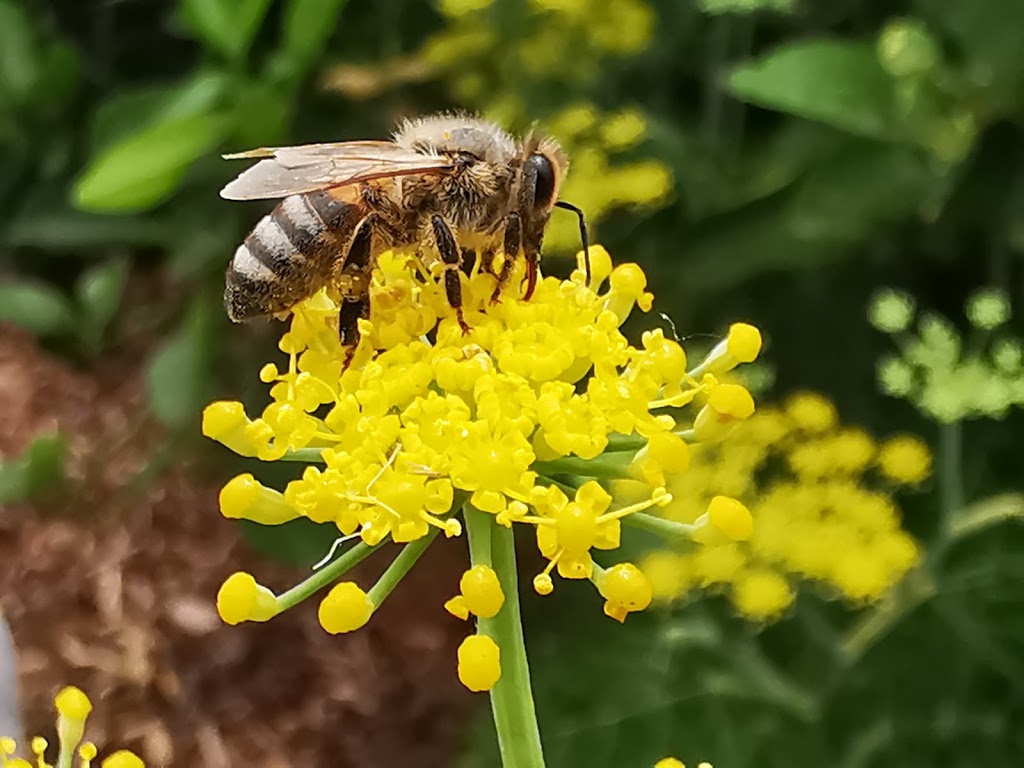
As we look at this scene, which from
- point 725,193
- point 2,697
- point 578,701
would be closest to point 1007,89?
point 725,193

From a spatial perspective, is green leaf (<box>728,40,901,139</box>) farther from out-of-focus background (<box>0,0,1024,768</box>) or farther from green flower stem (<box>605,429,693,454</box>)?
green flower stem (<box>605,429,693,454</box>)

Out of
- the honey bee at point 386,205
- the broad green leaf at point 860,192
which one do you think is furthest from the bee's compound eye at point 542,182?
the broad green leaf at point 860,192

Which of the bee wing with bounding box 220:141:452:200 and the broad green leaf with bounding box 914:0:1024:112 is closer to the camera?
the bee wing with bounding box 220:141:452:200

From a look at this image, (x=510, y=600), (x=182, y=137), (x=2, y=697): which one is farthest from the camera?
(x=182, y=137)

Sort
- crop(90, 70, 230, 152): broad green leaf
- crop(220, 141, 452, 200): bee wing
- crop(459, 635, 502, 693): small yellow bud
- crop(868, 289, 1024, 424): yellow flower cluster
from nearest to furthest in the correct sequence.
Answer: crop(459, 635, 502, 693): small yellow bud → crop(220, 141, 452, 200): bee wing → crop(868, 289, 1024, 424): yellow flower cluster → crop(90, 70, 230, 152): broad green leaf

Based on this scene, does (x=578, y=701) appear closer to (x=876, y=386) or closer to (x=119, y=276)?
(x=876, y=386)

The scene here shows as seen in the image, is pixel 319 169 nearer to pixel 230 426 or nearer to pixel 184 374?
pixel 230 426

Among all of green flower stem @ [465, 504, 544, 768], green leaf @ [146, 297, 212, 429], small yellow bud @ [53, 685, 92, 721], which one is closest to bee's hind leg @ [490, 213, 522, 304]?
green flower stem @ [465, 504, 544, 768]
